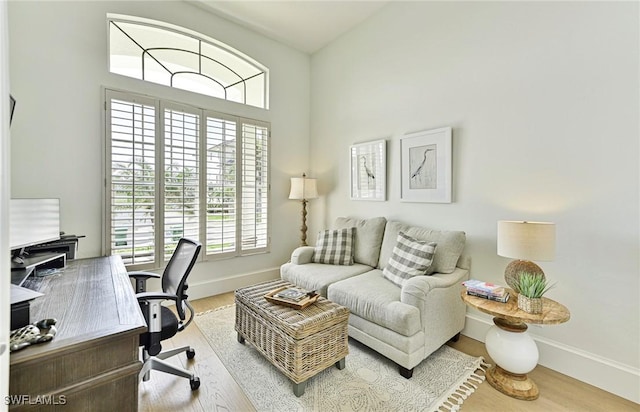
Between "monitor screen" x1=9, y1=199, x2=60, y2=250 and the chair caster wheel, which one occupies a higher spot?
"monitor screen" x1=9, y1=199, x2=60, y2=250

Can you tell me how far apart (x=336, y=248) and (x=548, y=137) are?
2108 millimetres

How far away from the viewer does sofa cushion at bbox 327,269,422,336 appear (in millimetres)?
1908

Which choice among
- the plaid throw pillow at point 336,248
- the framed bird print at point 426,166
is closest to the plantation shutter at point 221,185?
the plaid throw pillow at point 336,248

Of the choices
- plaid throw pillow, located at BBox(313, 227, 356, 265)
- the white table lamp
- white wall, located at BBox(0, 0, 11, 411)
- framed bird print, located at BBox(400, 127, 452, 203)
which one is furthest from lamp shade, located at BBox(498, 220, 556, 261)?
white wall, located at BBox(0, 0, 11, 411)

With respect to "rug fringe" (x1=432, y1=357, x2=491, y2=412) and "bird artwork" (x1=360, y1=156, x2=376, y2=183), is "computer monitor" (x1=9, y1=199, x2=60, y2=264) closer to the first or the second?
"rug fringe" (x1=432, y1=357, x2=491, y2=412)

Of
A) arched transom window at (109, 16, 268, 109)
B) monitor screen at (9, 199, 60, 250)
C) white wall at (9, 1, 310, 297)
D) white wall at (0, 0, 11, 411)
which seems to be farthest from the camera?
arched transom window at (109, 16, 268, 109)

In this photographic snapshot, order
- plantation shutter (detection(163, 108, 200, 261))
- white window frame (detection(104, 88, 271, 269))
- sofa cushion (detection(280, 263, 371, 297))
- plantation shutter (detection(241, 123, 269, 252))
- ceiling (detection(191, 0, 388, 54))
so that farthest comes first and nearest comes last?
plantation shutter (detection(241, 123, 269, 252)), ceiling (detection(191, 0, 388, 54)), plantation shutter (detection(163, 108, 200, 261)), white window frame (detection(104, 88, 271, 269)), sofa cushion (detection(280, 263, 371, 297))

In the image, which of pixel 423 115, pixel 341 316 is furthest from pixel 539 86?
pixel 341 316

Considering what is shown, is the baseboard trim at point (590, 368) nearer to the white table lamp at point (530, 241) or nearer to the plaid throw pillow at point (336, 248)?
the white table lamp at point (530, 241)

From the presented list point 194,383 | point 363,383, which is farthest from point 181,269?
point 363,383

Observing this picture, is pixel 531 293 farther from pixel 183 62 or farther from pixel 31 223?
pixel 183 62

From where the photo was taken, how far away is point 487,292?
1.92m

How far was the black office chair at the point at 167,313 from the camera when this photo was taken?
1.60 metres

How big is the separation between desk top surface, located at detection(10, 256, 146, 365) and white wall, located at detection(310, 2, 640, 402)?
2621 millimetres
